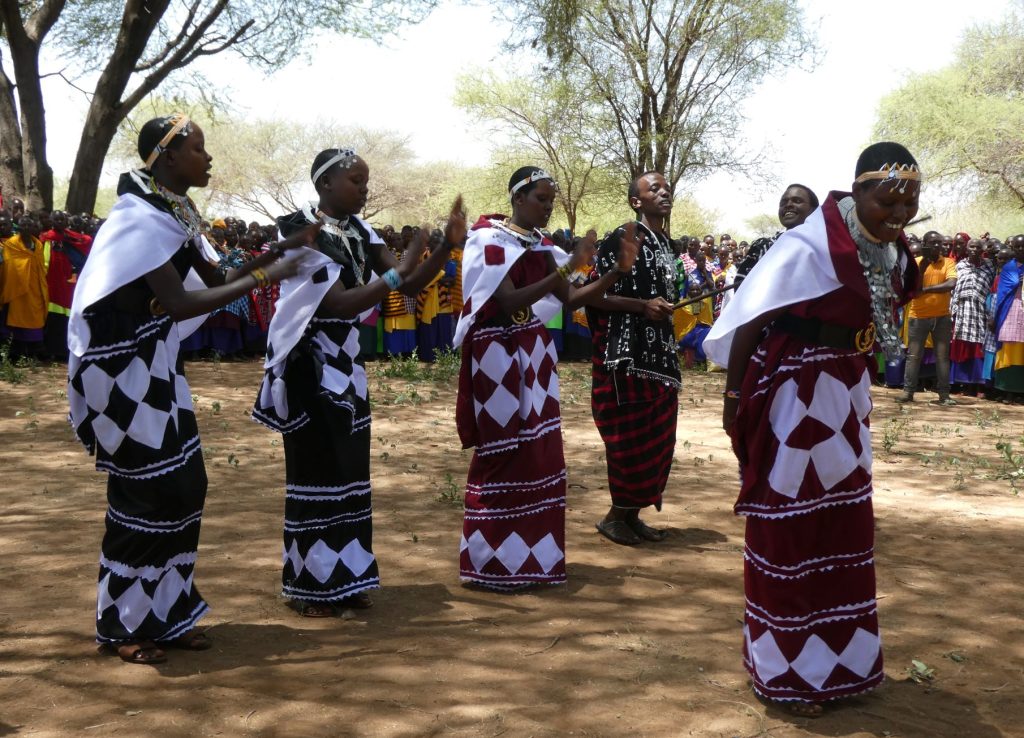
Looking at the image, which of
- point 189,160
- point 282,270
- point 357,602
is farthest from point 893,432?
point 189,160

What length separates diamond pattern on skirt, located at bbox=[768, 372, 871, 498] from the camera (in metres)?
3.65

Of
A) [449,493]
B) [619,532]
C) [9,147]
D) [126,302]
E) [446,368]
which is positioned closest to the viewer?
[126,302]

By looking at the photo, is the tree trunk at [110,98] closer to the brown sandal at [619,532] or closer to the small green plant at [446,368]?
the small green plant at [446,368]

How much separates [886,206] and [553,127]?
101ft

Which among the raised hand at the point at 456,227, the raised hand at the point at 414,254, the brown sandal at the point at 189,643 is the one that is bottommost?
the brown sandal at the point at 189,643

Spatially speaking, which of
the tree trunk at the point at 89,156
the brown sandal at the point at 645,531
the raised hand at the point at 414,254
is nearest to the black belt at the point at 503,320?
the raised hand at the point at 414,254

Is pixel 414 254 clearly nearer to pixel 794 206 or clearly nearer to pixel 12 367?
pixel 794 206

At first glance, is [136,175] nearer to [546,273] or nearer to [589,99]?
[546,273]

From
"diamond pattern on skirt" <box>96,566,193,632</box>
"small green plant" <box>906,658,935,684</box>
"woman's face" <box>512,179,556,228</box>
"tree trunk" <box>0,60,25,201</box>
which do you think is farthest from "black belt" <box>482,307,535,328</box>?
"tree trunk" <box>0,60,25,201</box>

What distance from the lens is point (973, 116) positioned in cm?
3453

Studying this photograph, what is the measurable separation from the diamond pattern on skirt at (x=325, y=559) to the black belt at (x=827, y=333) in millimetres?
2226

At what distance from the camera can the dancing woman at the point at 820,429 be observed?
3.63 meters

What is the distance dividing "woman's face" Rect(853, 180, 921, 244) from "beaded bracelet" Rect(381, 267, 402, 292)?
5.98ft

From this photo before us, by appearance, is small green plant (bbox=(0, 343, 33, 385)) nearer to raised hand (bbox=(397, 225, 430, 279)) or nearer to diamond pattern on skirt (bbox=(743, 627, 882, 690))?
raised hand (bbox=(397, 225, 430, 279))
